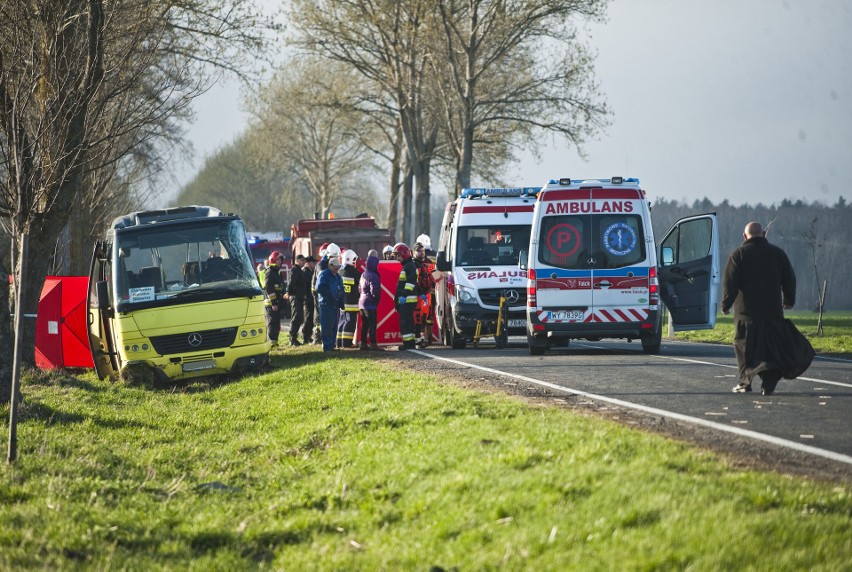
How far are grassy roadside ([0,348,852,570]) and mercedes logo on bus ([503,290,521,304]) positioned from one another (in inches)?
318

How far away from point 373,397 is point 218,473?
2777 millimetres

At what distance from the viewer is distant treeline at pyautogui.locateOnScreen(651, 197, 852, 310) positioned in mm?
107606

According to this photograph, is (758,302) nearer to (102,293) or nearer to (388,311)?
(102,293)

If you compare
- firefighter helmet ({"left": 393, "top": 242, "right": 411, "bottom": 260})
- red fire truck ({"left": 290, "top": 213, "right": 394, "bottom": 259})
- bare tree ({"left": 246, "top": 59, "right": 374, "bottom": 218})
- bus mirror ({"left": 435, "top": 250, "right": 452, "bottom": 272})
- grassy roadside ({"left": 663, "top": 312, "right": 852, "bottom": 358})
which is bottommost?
grassy roadside ({"left": 663, "top": 312, "right": 852, "bottom": 358})

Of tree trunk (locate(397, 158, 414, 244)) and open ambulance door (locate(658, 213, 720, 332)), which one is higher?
tree trunk (locate(397, 158, 414, 244))

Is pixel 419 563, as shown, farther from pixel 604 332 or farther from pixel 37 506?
pixel 604 332

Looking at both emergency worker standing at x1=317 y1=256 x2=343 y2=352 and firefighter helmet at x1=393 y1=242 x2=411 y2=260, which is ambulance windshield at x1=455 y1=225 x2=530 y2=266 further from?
emergency worker standing at x1=317 y1=256 x2=343 y2=352

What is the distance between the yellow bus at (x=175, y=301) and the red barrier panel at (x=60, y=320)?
1634 mm

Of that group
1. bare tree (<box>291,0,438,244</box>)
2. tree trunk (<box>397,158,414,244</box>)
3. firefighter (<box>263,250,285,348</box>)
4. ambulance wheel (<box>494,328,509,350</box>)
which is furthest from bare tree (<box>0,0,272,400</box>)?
tree trunk (<box>397,158,414,244</box>)

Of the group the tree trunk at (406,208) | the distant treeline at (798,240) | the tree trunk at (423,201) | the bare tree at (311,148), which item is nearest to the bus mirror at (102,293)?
the tree trunk at (423,201)

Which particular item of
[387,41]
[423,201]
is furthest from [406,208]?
[387,41]

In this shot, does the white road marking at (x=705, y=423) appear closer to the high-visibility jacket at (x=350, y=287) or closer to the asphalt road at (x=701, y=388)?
the asphalt road at (x=701, y=388)

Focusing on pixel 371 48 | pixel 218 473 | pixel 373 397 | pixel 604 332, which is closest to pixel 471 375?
pixel 373 397

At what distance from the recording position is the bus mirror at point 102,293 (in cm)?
1658
